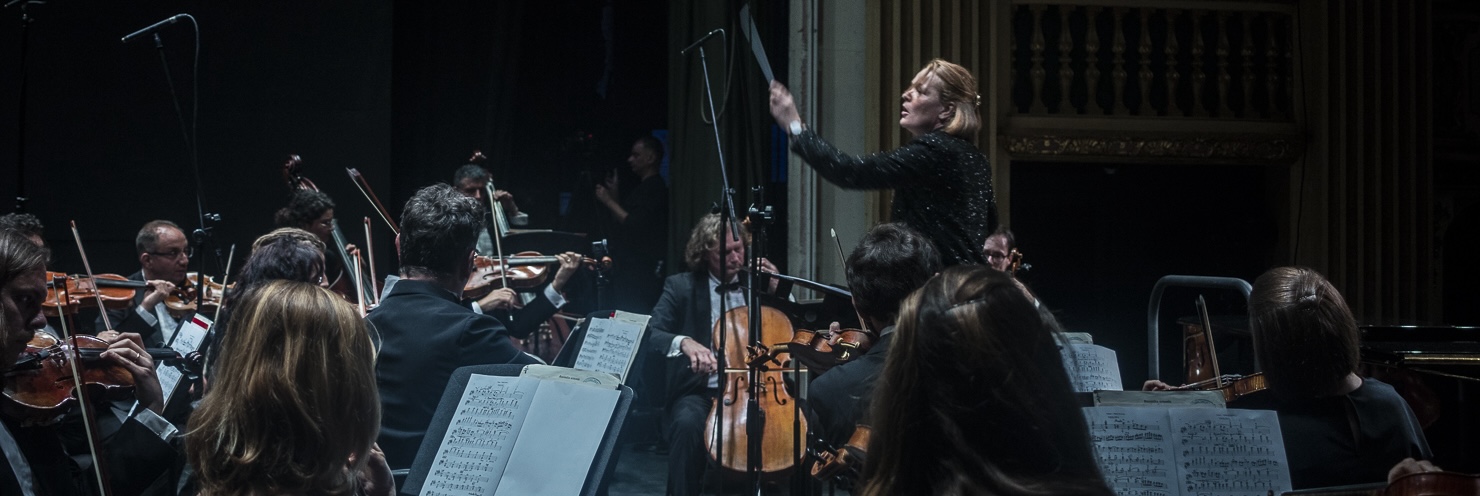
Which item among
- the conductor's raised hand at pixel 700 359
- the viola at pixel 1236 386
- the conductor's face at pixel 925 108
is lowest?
the conductor's raised hand at pixel 700 359

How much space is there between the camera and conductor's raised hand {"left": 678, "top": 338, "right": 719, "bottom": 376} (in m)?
4.53

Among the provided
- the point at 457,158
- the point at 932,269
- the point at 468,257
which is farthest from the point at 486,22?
the point at 932,269

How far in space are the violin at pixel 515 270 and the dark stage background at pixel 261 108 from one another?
4.10 feet

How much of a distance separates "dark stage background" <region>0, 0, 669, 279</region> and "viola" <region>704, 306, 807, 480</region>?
2.57 metres

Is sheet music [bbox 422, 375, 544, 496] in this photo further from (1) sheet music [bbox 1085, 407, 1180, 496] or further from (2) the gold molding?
(2) the gold molding

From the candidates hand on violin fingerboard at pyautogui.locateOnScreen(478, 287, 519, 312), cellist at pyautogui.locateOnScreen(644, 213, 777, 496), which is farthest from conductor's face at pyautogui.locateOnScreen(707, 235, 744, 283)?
hand on violin fingerboard at pyautogui.locateOnScreen(478, 287, 519, 312)

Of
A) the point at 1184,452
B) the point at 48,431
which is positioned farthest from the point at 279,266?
the point at 1184,452

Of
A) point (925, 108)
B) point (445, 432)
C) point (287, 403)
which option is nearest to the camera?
point (287, 403)

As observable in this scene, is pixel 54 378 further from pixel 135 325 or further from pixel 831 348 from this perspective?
pixel 135 325

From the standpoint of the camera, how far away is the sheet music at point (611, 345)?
3.27 metres

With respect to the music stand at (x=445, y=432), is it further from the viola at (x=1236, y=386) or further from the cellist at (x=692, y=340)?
the cellist at (x=692, y=340)

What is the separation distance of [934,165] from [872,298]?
44 centimetres

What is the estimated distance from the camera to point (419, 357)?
2.72 metres

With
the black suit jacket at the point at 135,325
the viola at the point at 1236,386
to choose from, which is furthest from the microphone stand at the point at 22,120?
the viola at the point at 1236,386
